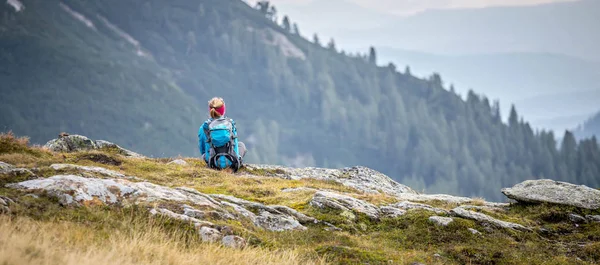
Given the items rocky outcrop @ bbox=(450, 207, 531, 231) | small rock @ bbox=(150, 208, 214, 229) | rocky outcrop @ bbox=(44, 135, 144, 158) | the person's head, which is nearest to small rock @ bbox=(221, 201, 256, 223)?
small rock @ bbox=(150, 208, 214, 229)

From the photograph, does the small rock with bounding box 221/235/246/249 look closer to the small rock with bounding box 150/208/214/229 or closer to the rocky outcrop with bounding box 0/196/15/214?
the small rock with bounding box 150/208/214/229

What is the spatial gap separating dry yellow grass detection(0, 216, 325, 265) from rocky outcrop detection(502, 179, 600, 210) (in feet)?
36.5

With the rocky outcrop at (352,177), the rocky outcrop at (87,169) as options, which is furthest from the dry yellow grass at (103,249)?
the rocky outcrop at (352,177)

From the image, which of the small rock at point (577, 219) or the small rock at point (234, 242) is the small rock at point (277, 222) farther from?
the small rock at point (577, 219)

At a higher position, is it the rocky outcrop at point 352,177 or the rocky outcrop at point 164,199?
the rocky outcrop at point 352,177

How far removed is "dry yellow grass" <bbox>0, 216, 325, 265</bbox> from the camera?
33.5 feet

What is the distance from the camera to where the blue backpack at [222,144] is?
23.2 metres

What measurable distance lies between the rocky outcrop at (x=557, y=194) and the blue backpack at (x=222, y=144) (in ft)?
35.4

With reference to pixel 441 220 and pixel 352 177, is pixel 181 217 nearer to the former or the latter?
pixel 441 220

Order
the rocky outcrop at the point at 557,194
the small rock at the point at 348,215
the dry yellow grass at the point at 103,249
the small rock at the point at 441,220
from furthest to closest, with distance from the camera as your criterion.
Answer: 1. the rocky outcrop at the point at 557,194
2. the small rock at the point at 348,215
3. the small rock at the point at 441,220
4. the dry yellow grass at the point at 103,249

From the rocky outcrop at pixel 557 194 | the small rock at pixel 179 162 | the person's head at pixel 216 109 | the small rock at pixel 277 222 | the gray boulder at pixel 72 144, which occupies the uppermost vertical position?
the person's head at pixel 216 109

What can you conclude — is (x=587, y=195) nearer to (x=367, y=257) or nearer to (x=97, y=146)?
(x=367, y=257)

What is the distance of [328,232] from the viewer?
15.5 m

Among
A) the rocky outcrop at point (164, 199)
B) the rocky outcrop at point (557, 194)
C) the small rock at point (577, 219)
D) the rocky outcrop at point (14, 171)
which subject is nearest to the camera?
the rocky outcrop at point (164, 199)
